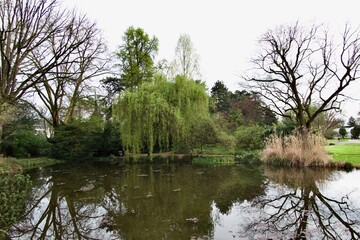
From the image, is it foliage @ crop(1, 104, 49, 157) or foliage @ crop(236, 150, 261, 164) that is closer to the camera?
foliage @ crop(236, 150, 261, 164)

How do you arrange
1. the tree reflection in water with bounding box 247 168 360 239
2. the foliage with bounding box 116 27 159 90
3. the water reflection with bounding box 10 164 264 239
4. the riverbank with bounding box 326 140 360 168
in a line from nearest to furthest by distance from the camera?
the tree reflection in water with bounding box 247 168 360 239
the water reflection with bounding box 10 164 264 239
the riverbank with bounding box 326 140 360 168
the foliage with bounding box 116 27 159 90

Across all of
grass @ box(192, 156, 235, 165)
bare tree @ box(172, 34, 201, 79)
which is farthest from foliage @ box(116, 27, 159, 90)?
grass @ box(192, 156, 235, 165)

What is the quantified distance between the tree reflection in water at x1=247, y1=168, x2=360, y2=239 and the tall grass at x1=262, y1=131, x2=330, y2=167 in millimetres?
3253

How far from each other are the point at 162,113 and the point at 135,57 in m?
10.0

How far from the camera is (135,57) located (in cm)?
2444

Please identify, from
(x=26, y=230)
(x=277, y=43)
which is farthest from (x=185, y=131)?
(x=26, y=230)

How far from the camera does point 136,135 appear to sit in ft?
54.7

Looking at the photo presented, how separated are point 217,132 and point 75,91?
1243 centimetres

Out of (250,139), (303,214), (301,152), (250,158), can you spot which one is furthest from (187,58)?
(303,214)

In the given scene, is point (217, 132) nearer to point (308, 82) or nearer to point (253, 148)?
point (253, 148)

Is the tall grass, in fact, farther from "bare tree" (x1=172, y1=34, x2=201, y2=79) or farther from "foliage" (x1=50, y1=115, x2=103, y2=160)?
"foliage" (x1=50, y1=115, x2=103, y2=160)

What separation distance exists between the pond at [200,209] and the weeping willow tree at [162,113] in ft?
21.8

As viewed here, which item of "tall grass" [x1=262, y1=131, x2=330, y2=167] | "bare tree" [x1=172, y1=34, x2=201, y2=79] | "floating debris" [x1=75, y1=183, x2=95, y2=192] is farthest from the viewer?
"bare tree" [x1=172, y1=34, x2=201, y2=79]

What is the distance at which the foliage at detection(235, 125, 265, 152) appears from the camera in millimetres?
17953
